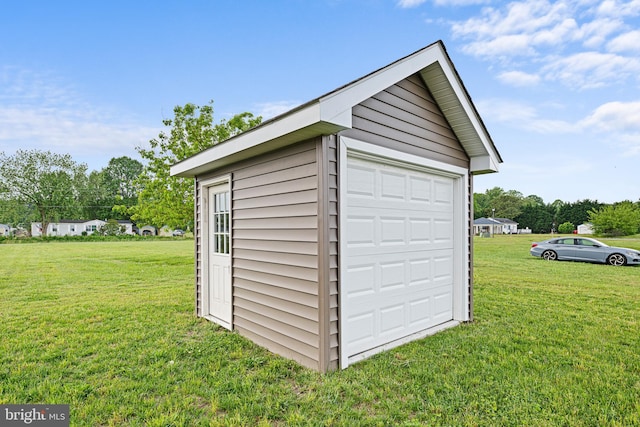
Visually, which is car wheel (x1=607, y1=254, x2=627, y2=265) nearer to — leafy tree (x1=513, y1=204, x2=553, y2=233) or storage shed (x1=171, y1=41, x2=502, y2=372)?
storage shed (x1=171, y1=41, x2=502, y2=372)

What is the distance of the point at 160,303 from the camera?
6.16 m

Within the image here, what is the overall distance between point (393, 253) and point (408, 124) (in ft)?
5.22

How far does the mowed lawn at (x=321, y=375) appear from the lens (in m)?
2.44

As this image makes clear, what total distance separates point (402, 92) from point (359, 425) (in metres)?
3.42

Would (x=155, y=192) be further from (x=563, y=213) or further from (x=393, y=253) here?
(x=563, y=213)

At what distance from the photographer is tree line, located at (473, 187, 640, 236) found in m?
23.0

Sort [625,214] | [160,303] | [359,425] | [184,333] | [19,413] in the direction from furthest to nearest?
[625,214], [160,303], [184,333], [19,413], [359,425]

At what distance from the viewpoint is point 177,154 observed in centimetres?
1184

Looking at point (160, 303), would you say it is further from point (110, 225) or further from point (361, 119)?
point (110, 225)

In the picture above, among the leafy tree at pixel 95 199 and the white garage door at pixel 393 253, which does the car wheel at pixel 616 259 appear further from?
the leafy tree at pixel 95 199

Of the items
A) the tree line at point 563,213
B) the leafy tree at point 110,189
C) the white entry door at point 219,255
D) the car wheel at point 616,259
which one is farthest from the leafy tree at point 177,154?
the tree line at point 563,213

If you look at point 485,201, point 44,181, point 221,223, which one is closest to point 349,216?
point 221,223

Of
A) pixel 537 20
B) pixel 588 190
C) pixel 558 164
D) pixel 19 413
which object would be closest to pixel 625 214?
pixel 558 164

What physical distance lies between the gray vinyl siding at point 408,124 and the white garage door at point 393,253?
10.2 inches
